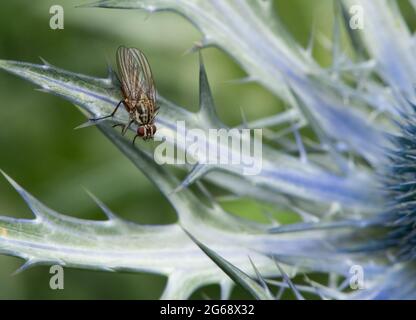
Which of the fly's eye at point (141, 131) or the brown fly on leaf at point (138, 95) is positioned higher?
the brown fly on leaf at point (138, 95)

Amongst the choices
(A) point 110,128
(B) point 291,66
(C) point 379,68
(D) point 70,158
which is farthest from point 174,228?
(D) point 70,158

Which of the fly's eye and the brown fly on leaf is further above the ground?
the brown fly on leaf

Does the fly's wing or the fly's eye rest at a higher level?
the fly's wing

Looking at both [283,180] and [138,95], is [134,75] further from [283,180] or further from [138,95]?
[283,180]
